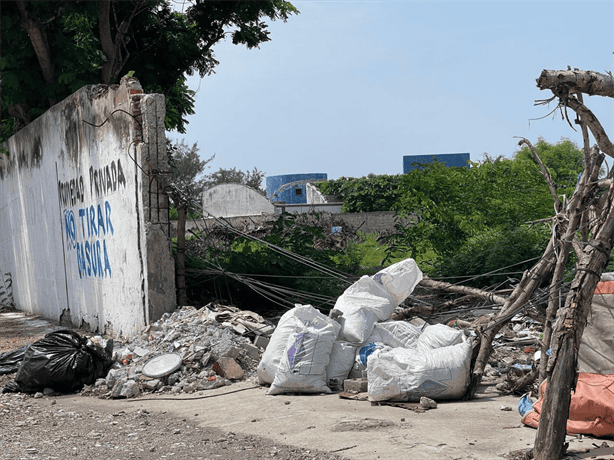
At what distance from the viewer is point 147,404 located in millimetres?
6379

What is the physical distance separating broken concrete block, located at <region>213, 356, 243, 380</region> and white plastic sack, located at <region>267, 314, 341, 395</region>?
85 cm

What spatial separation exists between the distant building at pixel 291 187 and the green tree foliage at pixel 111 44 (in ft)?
93.7

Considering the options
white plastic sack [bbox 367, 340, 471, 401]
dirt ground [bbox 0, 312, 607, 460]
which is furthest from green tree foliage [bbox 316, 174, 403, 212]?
white plastic sack [bbox 367, 340, 471, 401]

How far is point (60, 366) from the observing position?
700cm

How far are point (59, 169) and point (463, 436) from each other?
8861mm

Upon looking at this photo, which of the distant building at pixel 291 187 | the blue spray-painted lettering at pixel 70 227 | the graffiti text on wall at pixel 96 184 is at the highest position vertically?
the distant building at pixel 291 187

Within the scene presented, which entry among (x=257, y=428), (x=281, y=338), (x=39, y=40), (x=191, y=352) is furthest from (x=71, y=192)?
(x=257, y=428)

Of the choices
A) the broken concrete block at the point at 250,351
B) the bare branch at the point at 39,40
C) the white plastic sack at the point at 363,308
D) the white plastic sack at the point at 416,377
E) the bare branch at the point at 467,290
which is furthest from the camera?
the bare branch at the point at 39,40

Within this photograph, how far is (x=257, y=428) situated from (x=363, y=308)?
6.23 ft

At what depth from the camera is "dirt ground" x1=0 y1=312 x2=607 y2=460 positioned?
4453 mm

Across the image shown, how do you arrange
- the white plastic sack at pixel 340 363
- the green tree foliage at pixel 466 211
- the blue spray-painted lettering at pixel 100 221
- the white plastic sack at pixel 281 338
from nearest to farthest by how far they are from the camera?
the white plastic sack at pixel 340 363
the white plastic sack at pixel 281 338
the blue spray-painted lettering at pixel 100 221
the green tree foliage at pixel 466 211

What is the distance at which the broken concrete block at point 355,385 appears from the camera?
5.93m

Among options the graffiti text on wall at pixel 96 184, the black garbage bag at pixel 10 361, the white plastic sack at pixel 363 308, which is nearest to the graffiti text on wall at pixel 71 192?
the graffiti text on wall at pixel 96 184

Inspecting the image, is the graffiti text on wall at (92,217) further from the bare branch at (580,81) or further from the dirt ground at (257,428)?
the bare branch at (580,81)
